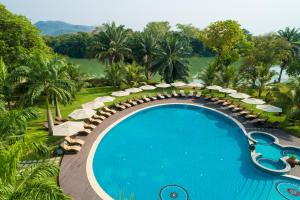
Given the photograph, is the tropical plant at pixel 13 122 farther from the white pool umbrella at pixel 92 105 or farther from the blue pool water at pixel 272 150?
the blue pool water at pixel 272 150

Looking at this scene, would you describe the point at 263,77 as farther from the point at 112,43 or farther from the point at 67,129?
the point at 67,129

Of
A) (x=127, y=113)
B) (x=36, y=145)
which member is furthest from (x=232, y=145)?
(x=36, y=145)

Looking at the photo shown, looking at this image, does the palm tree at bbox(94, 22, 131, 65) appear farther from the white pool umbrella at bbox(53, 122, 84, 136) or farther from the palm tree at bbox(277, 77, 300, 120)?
the palm tree at bbox(277, 77, 300, 120)

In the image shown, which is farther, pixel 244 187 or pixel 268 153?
pixel 268 153

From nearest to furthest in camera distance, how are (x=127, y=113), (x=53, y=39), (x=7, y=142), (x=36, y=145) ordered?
(x=36, y=145), (x=7, y=142), (x=127, y=113), (x=53, y=39)

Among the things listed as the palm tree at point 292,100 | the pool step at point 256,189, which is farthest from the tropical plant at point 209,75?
the pool step at point 256,189

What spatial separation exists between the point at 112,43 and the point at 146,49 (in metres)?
5.04

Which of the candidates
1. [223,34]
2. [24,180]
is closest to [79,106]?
[24,180]

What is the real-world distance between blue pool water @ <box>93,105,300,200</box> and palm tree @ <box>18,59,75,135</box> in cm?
485

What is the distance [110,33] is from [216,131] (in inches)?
897

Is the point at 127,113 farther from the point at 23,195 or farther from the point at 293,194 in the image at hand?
the point at 23,195

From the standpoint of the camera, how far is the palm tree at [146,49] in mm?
35938

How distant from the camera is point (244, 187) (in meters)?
13.7

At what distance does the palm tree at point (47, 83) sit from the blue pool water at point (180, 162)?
191 inches
